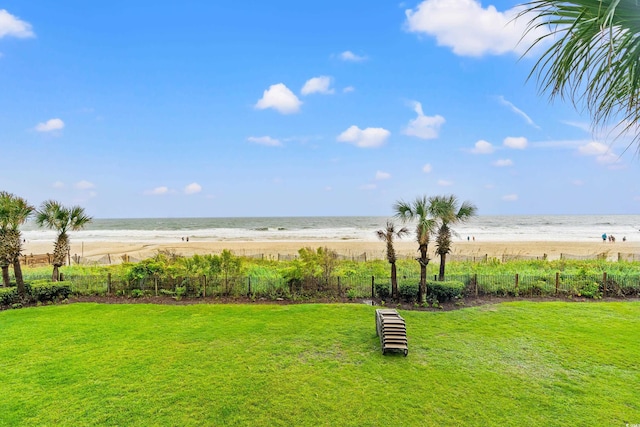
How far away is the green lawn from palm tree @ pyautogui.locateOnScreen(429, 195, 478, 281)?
3065mm

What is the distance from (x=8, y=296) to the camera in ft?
35.3

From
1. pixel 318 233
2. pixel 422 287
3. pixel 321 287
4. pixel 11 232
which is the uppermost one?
pixel 11 232

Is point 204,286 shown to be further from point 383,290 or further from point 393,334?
point 393,334

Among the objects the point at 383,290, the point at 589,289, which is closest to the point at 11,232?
the point at 383,290

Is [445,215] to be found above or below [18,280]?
above

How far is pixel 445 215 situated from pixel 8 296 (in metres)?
15.0

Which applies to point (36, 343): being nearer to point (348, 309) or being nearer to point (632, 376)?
point (348, 309)

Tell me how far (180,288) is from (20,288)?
5.23 meters

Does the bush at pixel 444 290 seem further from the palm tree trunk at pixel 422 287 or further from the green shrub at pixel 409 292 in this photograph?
the green shrub at pixel 409 292

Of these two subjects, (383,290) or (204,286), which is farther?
(204,286)

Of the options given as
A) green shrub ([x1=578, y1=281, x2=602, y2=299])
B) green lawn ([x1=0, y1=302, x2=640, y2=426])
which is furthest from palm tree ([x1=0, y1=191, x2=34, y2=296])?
green shrub ([x1=578, y1=281, x2=602, y2=299])

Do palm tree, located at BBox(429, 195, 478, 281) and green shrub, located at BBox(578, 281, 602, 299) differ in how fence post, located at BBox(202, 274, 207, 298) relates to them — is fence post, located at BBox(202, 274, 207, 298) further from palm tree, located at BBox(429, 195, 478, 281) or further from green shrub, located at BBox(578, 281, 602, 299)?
green shrub, located at BBox(578, 281, 602, 299)

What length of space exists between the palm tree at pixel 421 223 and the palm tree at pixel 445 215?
0.30 metres

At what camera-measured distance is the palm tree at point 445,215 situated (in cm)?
1152
